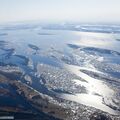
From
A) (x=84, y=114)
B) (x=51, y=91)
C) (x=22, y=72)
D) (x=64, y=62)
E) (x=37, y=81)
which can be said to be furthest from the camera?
(x=64, y=62)

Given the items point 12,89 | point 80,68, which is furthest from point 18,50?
point 12,89

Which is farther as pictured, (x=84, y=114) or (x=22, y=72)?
(x=22, y=72)

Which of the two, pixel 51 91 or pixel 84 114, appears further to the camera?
pixel 51 91

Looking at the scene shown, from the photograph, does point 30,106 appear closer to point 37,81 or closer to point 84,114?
point 84,114

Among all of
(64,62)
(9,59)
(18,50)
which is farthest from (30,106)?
(18,50)

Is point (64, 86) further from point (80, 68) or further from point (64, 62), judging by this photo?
point (64, 62)

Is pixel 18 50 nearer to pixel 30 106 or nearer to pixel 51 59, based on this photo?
pixel 51 59

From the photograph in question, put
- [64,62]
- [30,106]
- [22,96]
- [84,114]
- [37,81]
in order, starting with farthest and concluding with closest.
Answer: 1. [64,62]
2. [37,81]
3. [22,96]
4. [30,106]
5. [84,114]

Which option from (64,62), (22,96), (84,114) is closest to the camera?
(84,114)

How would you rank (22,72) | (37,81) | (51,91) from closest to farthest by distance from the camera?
(51,91), (37,81), (22,72)
